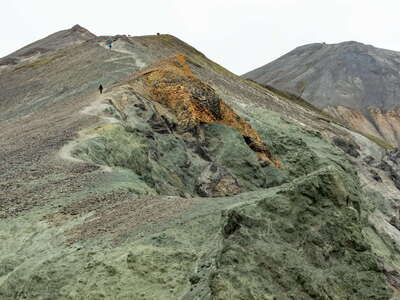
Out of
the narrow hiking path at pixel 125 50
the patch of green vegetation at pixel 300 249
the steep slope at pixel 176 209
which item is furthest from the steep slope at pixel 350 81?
the patch of green vegetation at pixel 300 249

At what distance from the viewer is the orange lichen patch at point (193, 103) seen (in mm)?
35750

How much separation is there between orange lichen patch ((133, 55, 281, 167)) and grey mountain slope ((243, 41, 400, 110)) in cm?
10672

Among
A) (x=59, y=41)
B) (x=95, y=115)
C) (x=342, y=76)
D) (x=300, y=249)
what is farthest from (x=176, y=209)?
(x=342, y=76)

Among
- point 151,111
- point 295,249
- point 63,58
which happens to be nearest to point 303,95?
point 63,58

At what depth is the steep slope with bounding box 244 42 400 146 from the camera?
445ft

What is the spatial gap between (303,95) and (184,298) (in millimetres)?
142559

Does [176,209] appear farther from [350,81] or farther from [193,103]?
[350,81]

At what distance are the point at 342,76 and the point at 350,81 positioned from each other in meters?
3.88

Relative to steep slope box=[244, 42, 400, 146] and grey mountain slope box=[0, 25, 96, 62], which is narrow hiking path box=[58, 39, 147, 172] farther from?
steep slope box=[244, 42, 400, 146]

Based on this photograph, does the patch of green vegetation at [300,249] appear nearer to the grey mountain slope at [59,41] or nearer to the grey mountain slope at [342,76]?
the grey mountain slope at [59,41]

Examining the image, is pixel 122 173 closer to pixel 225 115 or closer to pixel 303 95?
pixel 225 115

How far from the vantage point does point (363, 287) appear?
38.4ft

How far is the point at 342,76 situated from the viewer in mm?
159500

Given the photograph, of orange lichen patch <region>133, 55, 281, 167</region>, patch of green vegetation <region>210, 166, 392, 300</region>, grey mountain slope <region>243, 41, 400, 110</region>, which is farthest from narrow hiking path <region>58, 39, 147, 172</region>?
grey mountain slope <region>243, 41, 400, 110</region>
